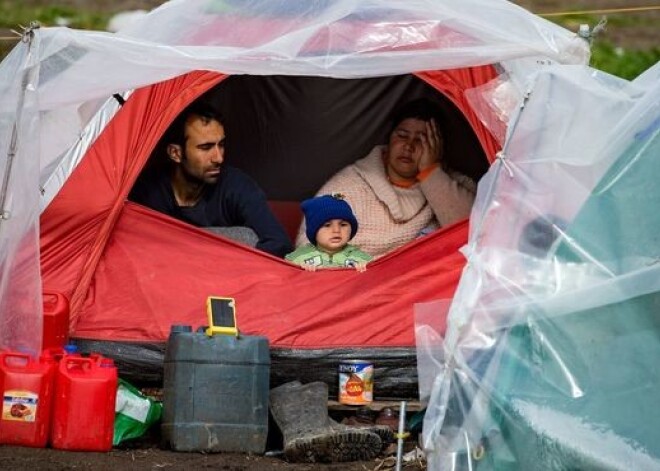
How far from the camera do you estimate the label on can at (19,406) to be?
20.4ft

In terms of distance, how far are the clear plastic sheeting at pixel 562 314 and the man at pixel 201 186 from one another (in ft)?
6.67

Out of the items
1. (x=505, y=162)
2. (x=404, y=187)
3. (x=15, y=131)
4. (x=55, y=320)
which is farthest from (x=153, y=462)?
(x=404, y=187)

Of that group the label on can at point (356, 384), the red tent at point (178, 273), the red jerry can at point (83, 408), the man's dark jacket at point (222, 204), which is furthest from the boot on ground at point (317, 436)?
the man's dark jacket at point (222, 204)

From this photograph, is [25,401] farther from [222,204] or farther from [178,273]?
[222,204]

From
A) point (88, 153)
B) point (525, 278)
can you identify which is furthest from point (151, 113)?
point (525, 278)

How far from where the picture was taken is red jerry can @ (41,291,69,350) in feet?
21.6

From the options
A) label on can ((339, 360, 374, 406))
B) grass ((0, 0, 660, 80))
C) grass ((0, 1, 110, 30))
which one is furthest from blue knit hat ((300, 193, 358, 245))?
grass ((0, 1, 110, 30))

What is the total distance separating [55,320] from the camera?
6598 mm

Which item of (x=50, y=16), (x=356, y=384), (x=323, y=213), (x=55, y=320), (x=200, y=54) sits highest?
(x=50, y=16)

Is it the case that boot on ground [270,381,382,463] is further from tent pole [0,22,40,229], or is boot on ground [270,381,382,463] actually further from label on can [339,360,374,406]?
tent pole [0,22,40,229]

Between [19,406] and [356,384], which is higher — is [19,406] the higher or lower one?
the lower one

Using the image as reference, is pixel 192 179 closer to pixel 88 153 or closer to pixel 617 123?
pixel 88 153

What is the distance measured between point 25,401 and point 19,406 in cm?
3

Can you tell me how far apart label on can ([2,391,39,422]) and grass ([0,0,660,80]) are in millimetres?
8622
